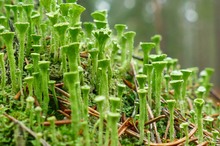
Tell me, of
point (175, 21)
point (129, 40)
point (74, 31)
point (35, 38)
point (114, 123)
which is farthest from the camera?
point (175, 21)

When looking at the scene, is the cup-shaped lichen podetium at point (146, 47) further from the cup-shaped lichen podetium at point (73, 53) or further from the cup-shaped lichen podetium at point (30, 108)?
the cup-shaped lichen podetium at point (30, 108)

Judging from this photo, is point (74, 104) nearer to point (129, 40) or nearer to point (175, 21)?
point (129, 40)

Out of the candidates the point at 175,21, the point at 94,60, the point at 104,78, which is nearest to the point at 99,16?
the point at 94,60

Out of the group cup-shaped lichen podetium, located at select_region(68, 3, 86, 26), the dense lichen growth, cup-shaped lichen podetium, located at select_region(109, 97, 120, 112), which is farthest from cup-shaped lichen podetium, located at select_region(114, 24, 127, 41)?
cup-shaped lichen podetium, located at select_region(109, 97, 120, 112)

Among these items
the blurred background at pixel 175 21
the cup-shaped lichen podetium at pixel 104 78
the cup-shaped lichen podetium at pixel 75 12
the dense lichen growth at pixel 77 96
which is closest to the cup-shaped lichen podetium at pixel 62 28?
the dense lichen growth at pixel 77 96

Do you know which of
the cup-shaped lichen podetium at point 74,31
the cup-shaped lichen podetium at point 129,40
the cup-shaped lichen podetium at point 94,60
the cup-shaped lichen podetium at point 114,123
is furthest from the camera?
the cup-shaped lichen podetium at point 129,40

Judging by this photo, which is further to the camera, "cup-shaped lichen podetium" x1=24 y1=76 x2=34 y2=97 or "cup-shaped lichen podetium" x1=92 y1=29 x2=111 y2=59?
"cup-shaped lichen podetium" x1=92 y1=29 x2=111 y2=59

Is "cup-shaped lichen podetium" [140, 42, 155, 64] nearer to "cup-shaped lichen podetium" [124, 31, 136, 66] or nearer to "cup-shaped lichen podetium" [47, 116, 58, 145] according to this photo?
"cup-shaped lichen podetium" [124, 31, 136, 66]

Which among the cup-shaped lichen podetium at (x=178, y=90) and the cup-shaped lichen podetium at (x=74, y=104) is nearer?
the cup-shaped lichen podetium at (x=74, y=104)

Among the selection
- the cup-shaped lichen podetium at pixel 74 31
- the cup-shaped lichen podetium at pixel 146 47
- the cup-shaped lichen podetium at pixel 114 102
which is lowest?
the cup-shaped lichen podetium at pixel 114 102

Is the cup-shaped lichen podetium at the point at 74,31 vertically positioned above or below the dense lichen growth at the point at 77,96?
above

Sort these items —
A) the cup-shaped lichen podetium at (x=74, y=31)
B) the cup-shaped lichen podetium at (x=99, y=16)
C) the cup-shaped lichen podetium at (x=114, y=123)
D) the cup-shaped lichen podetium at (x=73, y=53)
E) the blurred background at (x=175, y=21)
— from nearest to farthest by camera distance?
the cup-shaped lichen podetium at (x=114, y=123) < the cup-shaped lichen podetium at (x=73, y=53) < the cup-shaped lichen podetium at (x=74, y=31) < the cup-shaped lichen podetium at (x=99, y=16) < the blurred background at (x=175, y=21)

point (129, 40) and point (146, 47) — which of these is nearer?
point (146, 47)
